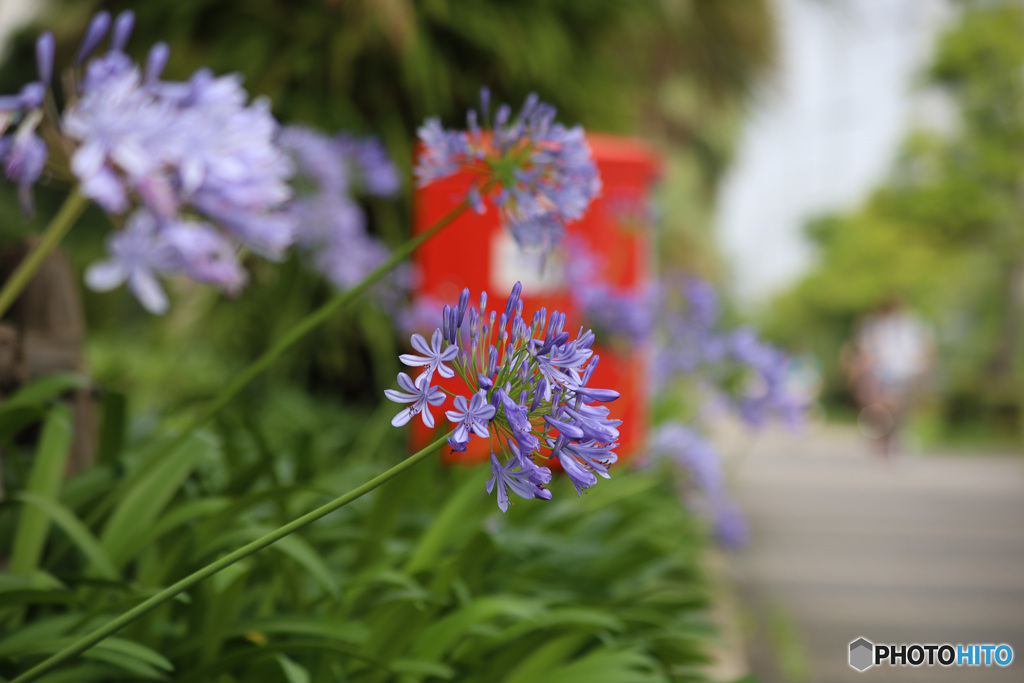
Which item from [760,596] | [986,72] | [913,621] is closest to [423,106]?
[760,596]

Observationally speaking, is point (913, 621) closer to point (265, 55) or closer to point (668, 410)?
point (668, 410)

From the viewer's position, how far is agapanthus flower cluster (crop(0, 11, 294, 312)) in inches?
50.5

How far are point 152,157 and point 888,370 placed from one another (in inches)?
400

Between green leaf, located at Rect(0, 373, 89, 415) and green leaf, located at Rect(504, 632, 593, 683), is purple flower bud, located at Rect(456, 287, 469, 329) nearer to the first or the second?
green leaf, located at Rect(504, 632, 593, 683)

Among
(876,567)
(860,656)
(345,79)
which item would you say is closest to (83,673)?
(860,656)

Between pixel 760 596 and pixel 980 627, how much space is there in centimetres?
93

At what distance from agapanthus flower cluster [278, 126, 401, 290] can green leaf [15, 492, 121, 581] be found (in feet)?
3.96

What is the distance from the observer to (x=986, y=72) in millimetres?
20891

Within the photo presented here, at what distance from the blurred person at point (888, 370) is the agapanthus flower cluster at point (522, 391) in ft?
33.8

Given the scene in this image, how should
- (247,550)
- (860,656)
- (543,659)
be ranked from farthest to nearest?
(860,656) < (543,659) < (247,550)

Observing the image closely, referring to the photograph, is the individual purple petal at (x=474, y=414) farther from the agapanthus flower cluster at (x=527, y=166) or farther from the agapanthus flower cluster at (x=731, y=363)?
the agapanthus flower cluster at (x=731, y=363)

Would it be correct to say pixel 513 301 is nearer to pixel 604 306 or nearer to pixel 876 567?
pixel 604 306

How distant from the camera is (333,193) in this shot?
9.04 feet

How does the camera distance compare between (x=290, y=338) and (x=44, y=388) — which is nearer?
(x=290, y=338)
